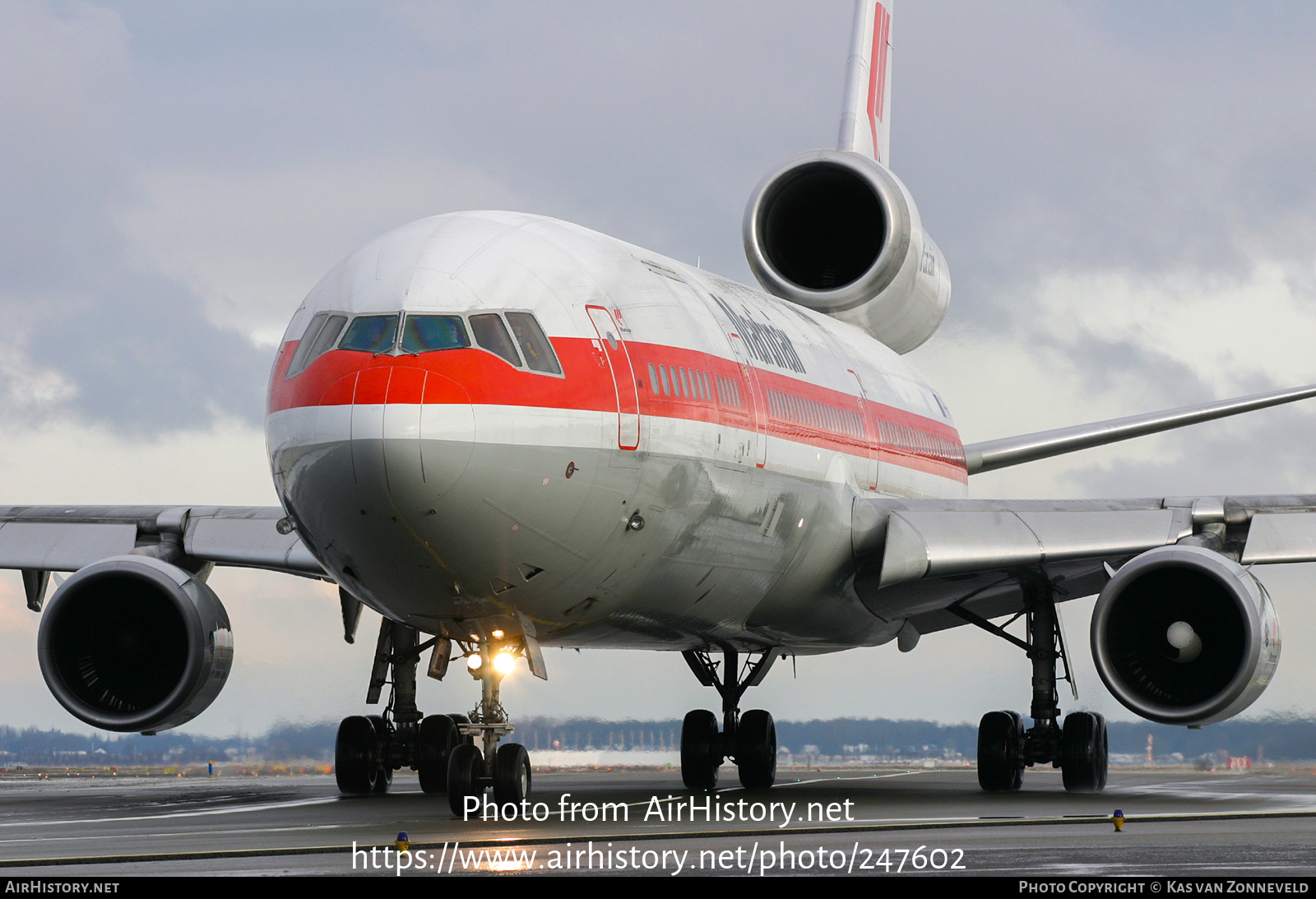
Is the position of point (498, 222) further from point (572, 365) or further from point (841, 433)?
point (841, 433)

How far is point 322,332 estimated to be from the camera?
11141 mm

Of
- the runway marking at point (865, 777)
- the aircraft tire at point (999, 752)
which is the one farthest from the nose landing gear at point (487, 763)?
the runway marking at point (865, 777)

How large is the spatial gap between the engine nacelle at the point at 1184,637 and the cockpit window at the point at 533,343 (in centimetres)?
578

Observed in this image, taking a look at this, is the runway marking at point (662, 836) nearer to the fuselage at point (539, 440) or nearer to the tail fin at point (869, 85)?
the fuselage at point (539, 440)

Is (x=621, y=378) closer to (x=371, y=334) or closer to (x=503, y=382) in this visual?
(x=503, y=382)

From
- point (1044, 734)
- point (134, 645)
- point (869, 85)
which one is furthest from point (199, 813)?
point (869, 85)

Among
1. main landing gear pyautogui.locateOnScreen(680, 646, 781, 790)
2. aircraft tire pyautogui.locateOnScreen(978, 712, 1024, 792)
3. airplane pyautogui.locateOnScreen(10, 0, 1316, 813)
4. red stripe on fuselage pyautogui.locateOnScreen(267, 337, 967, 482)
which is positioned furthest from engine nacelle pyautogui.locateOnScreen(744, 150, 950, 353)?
red stripe on fuselage pyautogui.locateOnScreen(267, 337, 967, 482)

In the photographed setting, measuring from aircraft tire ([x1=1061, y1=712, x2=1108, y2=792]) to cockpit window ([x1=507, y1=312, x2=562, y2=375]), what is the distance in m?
8.64

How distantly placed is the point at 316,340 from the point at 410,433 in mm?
1391

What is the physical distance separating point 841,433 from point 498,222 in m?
4.91

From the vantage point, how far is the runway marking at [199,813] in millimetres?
13062

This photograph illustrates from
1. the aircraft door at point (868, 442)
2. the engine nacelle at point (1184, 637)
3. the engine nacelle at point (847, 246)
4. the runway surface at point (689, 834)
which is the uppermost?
the engine nacelle at point (847, 246)

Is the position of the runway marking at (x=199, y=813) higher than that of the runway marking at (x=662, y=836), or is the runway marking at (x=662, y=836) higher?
the runway marking at (x=199, y=813)

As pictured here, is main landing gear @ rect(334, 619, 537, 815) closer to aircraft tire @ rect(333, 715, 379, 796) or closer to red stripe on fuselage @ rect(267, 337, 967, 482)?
aircraft tire @ rect(333, 715, 379, 796)
